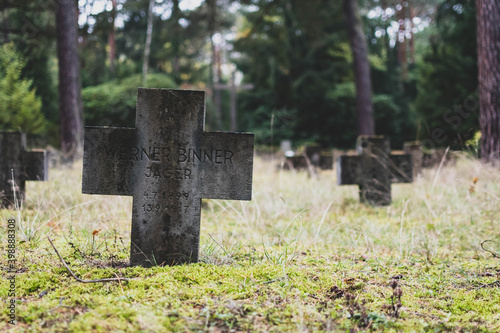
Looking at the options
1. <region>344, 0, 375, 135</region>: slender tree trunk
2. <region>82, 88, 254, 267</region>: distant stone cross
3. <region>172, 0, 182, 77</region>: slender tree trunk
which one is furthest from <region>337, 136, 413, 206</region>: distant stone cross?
<region>172, 0, 182, 77</region>: slender tree trunk

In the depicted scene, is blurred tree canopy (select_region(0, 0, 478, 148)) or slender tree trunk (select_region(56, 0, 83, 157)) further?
blurred tree canopy (select_region(0, 0, 478, 148))

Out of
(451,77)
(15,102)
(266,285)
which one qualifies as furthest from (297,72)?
(266,285)

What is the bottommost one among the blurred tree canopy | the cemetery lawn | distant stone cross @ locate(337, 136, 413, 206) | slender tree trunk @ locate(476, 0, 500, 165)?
the cemetery lawn

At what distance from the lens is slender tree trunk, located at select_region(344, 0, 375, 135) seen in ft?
40.8

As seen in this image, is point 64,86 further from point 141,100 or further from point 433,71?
point 433,71

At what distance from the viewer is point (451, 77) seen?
42.1 feet

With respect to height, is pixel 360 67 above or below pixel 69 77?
above

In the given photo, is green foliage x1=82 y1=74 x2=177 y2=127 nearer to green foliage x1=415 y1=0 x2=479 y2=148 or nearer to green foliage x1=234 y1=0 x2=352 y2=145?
green foliage x1=234 y1=0 x2=352 y2=145

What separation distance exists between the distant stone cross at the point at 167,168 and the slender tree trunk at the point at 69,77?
7172 mm

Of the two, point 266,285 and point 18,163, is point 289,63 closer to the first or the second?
point 18,163

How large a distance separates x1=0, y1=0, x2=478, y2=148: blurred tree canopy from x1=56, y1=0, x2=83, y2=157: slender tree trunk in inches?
77.9

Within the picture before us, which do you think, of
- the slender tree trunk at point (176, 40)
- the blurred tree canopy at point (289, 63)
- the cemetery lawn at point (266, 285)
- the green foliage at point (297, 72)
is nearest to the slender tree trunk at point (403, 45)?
the blurred tree canopy at point (289, 63)

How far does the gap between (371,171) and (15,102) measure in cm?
1178

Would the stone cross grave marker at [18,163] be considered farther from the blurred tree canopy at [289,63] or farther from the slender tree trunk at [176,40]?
the slender tree trunk at [176,40]
